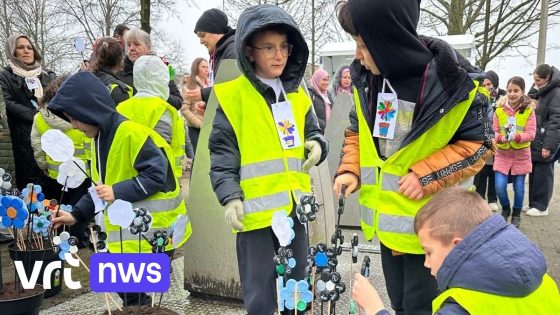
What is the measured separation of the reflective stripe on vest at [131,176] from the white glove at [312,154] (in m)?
0.73

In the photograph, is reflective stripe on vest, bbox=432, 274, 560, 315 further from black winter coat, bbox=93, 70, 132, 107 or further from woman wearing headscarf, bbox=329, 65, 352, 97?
woman wearing headscarf, bbox=329, 65, 352, 97

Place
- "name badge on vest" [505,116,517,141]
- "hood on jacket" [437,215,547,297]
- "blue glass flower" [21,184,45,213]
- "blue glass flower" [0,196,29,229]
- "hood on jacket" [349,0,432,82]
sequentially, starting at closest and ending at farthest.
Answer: "hood on jacket" [437,215,547,297], "hood on jacket" [349,0,432,82], "blue glass flower" [0,196,29,229], "blue glass flower" [21,184,45,213], "name badge on vest" [505,116,517,141]

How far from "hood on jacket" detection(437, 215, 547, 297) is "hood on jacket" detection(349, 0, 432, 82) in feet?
2.23

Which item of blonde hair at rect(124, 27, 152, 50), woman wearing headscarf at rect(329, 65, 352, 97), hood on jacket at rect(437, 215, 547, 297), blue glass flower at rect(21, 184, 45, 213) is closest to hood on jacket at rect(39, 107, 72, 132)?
blonde hair at rect(124, 27, 152, 50)

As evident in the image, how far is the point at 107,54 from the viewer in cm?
412

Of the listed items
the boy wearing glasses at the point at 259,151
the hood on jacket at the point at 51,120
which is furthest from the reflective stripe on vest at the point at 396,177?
the hood on jacket at the point at 51,120

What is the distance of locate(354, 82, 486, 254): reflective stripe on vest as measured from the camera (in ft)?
6.16

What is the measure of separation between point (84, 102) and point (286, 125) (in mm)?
1019

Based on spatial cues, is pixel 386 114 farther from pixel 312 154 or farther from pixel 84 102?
pixel 84 102

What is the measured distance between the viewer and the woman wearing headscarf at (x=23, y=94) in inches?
192

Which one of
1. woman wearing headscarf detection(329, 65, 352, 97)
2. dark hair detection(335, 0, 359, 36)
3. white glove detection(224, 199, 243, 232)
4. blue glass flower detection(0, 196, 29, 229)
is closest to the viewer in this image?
dark hair detection(335, 0, 359, 36)

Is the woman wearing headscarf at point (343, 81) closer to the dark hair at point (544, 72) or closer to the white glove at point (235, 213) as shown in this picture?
the dark hair at point (544, 72)

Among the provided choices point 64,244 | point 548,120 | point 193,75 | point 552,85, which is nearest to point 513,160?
point 548,120

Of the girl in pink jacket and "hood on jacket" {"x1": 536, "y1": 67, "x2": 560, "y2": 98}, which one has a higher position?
"hood on jacket" {"x1": 536, "y1": 67, "x2": 560, "y2": 98}
